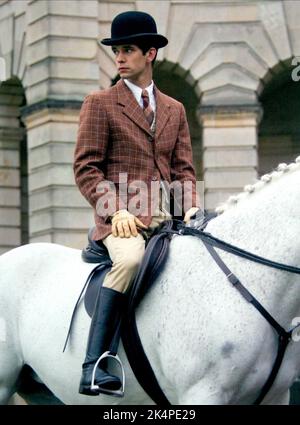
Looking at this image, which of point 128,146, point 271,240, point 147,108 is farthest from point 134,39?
point 271,240

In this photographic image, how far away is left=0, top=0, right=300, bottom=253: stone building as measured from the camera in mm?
21062

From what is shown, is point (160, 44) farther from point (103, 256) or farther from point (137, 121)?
point (103, 256)

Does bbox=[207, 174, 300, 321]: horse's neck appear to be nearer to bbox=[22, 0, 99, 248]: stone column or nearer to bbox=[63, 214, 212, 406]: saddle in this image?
bbox=[63, 214, 212, 406]: saddle

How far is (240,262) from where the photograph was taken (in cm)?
642

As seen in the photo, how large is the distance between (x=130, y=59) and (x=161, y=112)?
0.44 meters

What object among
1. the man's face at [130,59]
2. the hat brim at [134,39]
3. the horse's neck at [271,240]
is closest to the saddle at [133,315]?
the horse's neck at [271,240]

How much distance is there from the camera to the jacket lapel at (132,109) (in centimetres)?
712

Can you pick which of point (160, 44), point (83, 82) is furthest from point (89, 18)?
point (160, 44)

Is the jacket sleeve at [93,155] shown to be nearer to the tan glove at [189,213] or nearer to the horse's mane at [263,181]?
the tan glove at [189,213]

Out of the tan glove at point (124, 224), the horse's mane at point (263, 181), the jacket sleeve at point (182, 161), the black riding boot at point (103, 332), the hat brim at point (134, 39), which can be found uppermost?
the hat brim at point (134, 39)

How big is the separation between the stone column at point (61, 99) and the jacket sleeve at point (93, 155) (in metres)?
13.7

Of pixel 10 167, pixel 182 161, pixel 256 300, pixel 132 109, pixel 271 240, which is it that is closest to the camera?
pixel 256 300

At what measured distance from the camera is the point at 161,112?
288 inches

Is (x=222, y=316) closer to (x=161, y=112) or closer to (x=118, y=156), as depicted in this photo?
(x=118, y=156)
